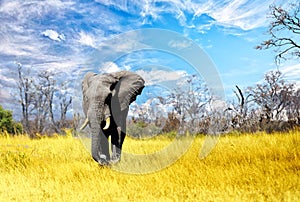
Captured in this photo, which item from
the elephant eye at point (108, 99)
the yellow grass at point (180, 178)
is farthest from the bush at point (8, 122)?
the elephant eye at point (108, 99)

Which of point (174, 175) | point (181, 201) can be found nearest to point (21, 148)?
point (174, 175)

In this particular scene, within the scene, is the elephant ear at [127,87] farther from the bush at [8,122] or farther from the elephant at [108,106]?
the bush at [8,122]

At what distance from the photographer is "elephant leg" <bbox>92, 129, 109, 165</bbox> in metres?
8.67

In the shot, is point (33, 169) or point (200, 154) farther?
point (200, 154)

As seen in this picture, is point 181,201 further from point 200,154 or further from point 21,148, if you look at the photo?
point 21,148

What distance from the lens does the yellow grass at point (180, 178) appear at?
Result: 6.31m

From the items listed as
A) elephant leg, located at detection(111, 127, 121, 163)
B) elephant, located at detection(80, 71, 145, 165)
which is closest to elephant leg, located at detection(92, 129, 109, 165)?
elephant, located at detection(80, 71, 145, 165)

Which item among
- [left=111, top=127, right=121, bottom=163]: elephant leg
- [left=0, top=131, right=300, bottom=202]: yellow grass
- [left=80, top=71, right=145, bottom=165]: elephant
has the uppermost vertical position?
[left=80, top=71, right=145, bottom=165]: elephant

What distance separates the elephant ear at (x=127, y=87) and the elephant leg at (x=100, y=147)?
35.3 inches

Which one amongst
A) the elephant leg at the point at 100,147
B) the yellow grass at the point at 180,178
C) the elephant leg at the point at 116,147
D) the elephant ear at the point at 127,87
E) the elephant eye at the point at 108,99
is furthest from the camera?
the elephant ear at the point at 127,87

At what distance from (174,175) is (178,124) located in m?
9.29

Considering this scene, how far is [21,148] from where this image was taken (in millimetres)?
12141

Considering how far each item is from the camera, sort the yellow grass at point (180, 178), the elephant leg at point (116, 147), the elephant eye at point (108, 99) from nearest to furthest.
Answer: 1. the yellow grass at point (180, 178)
2. the elephant eye at point (108, 99)
3. the elephant leg at point (116, 147)

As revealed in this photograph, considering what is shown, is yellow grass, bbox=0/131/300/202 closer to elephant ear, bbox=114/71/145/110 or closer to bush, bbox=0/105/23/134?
elephant ear, bbox=114/71/145/110
